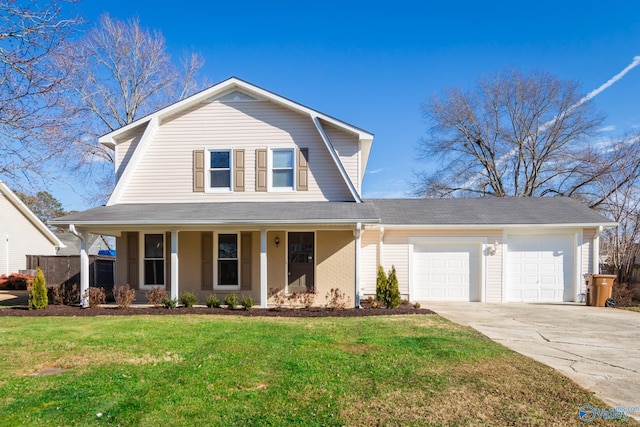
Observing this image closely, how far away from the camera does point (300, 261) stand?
1286 centimetres

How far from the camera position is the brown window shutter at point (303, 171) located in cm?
1316

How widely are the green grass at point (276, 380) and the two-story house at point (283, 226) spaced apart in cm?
426

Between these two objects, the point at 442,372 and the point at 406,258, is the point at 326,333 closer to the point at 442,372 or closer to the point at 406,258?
the point at 442,372

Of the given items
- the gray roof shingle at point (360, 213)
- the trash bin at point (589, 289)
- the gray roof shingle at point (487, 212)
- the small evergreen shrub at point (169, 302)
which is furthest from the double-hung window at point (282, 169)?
the trash bin at point (589, 289)

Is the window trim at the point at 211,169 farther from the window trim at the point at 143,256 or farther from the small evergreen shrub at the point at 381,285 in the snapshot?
the small evergreen shrub at the point at 381,285

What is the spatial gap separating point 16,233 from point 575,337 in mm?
27195

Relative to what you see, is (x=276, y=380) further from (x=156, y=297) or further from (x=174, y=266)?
(x=156, y=297)

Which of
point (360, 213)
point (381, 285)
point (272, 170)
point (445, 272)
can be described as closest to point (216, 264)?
point (272, 170)

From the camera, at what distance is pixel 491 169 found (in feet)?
94.3

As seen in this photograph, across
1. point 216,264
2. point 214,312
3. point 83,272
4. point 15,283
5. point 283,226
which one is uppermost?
point 283,226

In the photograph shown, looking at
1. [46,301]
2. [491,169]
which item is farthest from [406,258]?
[491,169]

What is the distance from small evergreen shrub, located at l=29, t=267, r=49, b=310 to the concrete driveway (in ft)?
36.7

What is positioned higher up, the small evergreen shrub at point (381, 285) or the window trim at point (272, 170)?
A: the window trim at point (272, 170)

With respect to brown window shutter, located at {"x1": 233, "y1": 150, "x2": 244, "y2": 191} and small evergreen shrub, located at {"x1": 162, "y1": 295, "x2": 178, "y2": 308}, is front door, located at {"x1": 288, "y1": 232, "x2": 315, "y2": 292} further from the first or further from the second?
small evergreen shrub, located at {"x1": 162, "y1": 295, "x2": 178, "y2": 308}
